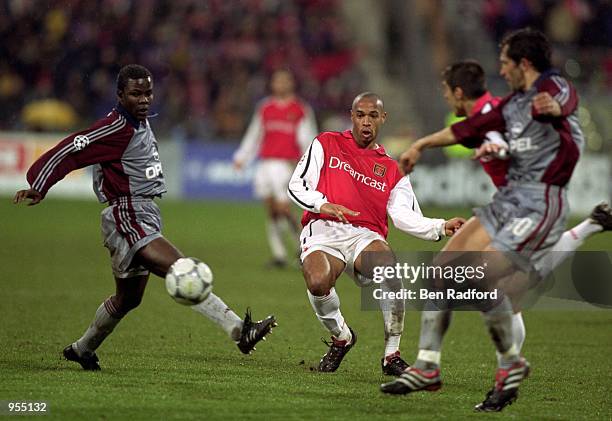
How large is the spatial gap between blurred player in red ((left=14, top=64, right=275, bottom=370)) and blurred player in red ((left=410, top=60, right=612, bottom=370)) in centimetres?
182

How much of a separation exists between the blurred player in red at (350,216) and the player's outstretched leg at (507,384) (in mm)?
1435

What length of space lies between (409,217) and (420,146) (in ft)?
5.36

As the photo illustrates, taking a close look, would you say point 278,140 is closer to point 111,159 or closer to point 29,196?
point 111,159

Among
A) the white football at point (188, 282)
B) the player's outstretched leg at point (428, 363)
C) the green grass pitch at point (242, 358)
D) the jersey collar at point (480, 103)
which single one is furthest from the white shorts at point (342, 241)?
the player's outstretched leg at point (428, 363)

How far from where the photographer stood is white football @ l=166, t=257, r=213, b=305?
7.29 metres

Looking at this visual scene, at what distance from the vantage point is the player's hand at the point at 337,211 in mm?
7648

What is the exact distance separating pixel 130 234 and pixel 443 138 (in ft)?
7.92

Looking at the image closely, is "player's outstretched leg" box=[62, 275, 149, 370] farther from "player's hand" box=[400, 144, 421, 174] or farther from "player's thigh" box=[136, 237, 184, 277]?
"player's hand" box=[400, 144, 421, 174]

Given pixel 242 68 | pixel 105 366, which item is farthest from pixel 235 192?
pixel 105 366

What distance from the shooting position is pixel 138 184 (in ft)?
25.7

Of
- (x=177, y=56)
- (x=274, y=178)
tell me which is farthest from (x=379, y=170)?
(x=177, y=56)

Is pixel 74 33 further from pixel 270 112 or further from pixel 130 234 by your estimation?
pixel 130 234

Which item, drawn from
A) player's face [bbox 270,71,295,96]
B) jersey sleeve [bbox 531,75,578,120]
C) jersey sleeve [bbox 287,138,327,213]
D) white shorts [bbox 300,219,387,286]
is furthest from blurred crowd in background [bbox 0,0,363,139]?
jersey sleeve [bbox 531,75,578,120]

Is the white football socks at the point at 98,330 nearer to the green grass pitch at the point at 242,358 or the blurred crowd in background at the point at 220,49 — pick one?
the green grass pitch at the point at 242,358
